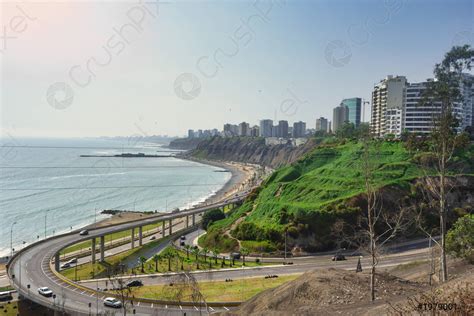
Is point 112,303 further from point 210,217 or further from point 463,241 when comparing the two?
point 210,217

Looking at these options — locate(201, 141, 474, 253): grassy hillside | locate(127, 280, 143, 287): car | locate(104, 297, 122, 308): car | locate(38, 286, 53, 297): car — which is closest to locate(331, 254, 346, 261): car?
locate(201, 141, 474, 253): grassy hillside

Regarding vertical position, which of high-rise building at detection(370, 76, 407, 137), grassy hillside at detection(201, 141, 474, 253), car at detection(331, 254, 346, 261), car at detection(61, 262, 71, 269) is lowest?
car at detection(61, 262, 71, 269)

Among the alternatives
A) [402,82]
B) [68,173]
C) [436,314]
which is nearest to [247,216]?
[436,314]

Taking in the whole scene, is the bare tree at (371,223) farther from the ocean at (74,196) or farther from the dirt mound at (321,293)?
the ocean at (74,196)

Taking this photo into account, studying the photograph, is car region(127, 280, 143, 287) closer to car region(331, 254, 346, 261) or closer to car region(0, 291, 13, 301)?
car region(0, 291, 13, 301)

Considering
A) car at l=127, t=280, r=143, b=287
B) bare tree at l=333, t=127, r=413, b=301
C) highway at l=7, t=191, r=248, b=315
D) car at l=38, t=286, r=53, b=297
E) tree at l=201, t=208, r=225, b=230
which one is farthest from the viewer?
tree at l=201, t=208, r=225, b=230

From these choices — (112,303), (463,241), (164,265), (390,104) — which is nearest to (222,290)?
(112,303)

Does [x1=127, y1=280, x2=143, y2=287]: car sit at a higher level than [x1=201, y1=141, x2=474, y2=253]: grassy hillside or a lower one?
lower
